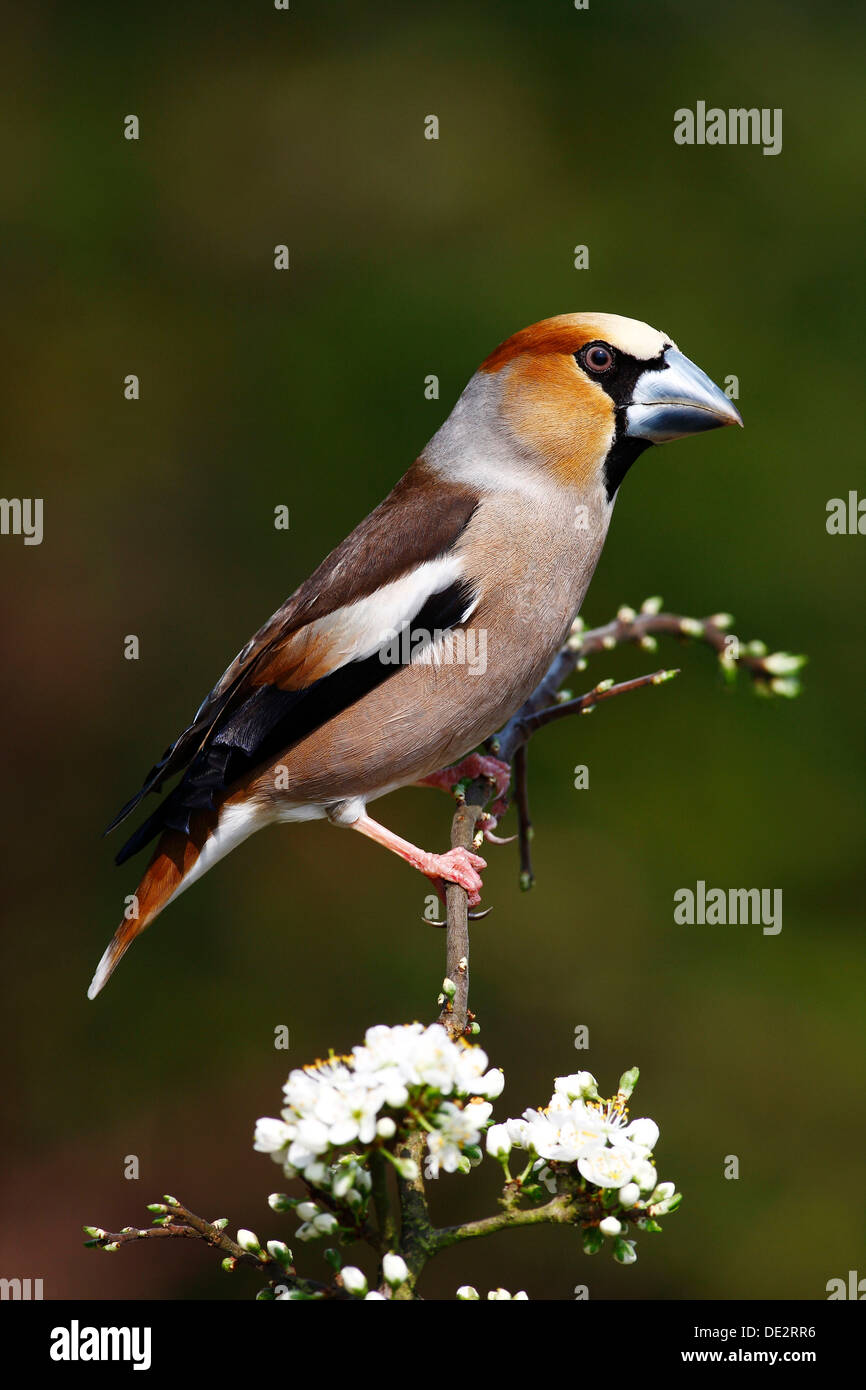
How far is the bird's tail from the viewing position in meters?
2.39

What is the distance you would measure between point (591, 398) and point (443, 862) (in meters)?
0.88

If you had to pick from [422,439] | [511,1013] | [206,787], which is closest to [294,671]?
[206,787]

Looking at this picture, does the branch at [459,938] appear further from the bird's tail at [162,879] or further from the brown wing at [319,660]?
the bird's tail at [162,879]

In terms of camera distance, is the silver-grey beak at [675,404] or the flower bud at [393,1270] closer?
the flower bud at [393,1270]

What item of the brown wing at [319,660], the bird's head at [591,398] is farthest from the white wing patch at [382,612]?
the bird's head at [591,398]

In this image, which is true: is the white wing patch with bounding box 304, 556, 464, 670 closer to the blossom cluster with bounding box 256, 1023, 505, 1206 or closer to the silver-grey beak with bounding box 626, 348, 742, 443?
the silver-grey beak with bounding box 626, 348, 742, 443

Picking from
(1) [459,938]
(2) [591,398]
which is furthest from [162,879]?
(2) [591,398]

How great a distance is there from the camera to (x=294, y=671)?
7.79 feet

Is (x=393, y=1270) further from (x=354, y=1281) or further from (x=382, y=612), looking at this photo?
(x=382, y=612)

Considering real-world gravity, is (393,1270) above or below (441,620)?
below

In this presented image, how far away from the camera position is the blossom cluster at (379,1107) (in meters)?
1.15

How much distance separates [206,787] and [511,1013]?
1.85 m

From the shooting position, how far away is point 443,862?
7.50 feet

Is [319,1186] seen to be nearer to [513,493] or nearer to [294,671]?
[294,671]
